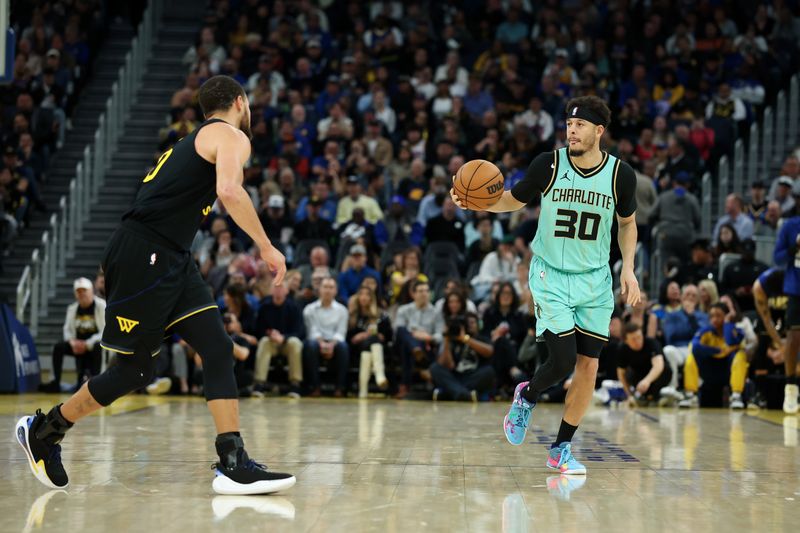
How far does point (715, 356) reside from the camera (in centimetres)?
1238

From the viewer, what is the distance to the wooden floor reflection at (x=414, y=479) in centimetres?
448

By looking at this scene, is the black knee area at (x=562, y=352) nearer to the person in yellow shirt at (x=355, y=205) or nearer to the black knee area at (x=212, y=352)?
the black knee area at (x=212, y=352)

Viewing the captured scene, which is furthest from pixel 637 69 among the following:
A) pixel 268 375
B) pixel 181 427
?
pixel 181 427

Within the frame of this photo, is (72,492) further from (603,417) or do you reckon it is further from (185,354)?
(185,354)

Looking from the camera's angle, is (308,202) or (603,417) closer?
(603,417)

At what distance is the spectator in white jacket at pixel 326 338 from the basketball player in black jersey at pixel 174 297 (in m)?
7.95

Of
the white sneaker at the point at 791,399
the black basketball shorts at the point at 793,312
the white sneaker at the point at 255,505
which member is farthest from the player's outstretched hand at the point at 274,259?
the white sneaker at the point at 791,399

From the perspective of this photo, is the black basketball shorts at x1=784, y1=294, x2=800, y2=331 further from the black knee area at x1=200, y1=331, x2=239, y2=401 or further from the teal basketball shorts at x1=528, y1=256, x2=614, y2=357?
the black knee area at x1=200, y1=331, x2=239, y2=401

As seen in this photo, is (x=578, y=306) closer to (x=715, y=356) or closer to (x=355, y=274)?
(x=715, y=356)

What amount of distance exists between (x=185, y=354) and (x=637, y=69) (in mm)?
9009

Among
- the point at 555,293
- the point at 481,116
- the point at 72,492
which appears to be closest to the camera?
the point at 72,492

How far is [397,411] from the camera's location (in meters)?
10.7

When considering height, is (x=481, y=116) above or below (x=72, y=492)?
above

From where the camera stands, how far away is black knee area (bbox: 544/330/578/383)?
5.97 metres
